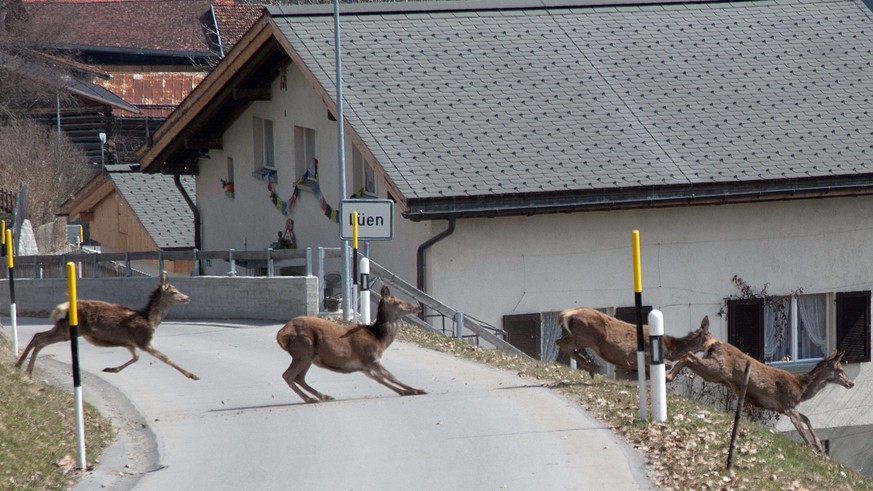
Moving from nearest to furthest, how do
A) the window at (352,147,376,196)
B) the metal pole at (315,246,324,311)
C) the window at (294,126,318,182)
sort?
the metal pole at (315,246,324,311) → the window at (352,147,376,196) → the window at (294,126,318,182)

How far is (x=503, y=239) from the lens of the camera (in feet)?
70.6

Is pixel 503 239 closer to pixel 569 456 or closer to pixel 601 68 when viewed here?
pixel 601 68

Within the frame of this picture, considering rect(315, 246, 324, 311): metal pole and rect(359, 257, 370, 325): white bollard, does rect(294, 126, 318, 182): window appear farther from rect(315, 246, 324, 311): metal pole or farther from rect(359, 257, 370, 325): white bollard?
rect(359, 257, 370, 325): white bollard

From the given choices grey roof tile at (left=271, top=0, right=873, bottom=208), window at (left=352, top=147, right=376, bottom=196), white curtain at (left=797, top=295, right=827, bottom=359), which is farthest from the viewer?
window at (left=352, top=147, right=376, bottom=196)

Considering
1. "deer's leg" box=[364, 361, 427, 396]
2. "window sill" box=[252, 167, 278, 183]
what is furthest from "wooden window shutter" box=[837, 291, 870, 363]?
"deer's leg" box=[364, 361, 427, 396]

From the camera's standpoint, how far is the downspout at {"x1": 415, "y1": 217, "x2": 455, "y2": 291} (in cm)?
2091

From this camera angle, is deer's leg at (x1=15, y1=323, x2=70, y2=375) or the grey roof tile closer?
deer's leg at (x1=15, y1=323, x2=70, y2=375)

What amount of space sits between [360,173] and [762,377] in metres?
11.4

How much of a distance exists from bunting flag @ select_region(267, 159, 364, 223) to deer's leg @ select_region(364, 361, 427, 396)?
1064 cm

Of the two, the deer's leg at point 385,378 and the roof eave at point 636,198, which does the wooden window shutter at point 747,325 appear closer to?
the roof eave at point 636,198

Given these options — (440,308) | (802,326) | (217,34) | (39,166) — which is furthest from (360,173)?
(217,34)

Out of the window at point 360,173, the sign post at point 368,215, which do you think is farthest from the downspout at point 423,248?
the window at point 360,173

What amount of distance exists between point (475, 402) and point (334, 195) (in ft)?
39.1

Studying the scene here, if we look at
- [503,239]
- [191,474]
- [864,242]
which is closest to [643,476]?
[191,474]
